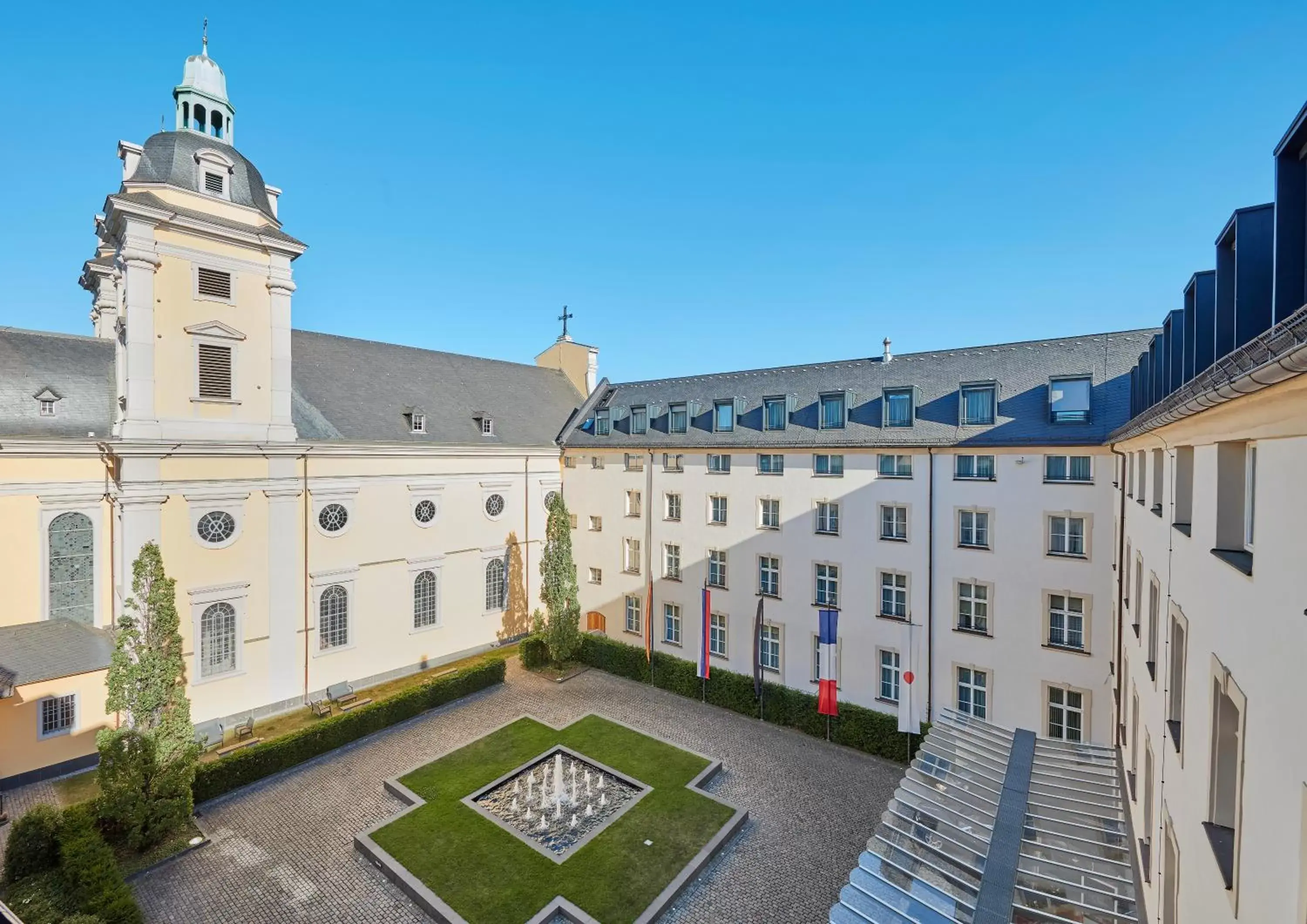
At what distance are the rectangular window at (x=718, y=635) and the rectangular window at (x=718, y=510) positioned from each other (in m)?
4.55

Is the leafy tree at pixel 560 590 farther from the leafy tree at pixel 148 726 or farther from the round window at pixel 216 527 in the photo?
the leafy tree at pixel 148 726

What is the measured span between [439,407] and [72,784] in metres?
21.1

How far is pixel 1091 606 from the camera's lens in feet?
65.2

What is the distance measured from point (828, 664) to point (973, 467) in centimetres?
949

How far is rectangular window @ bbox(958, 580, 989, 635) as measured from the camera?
862 inches

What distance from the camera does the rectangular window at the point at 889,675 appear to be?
23641 mm

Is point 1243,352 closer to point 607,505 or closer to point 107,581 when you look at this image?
point 607,505

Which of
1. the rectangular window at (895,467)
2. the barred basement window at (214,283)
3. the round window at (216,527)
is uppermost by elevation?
the barred basement window at (214,283)

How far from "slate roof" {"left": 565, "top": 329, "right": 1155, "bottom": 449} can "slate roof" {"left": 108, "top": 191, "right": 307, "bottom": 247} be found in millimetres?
18759

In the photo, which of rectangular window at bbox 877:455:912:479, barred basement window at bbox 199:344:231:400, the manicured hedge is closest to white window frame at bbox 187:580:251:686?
barred basement window at bbox 199:344:231:400

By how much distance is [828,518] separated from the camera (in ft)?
83.8

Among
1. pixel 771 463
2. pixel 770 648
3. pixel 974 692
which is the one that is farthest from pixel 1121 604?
pixel 770 648

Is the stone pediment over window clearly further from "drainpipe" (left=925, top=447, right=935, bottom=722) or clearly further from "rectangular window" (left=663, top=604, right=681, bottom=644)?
"drainpipe" (left=925, top=447, right=935, bottom=722)

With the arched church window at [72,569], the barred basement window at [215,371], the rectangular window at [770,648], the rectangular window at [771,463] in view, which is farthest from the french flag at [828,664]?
the arched church window at [72,569]
